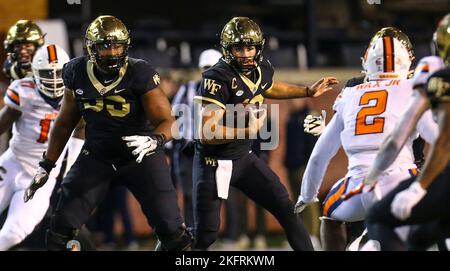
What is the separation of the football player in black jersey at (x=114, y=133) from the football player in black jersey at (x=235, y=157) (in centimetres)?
24

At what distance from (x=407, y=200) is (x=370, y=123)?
37.4 inches

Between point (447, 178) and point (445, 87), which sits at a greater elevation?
point (445, 87)

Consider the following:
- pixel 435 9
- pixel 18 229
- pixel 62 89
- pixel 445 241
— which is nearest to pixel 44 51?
pixel 62 89

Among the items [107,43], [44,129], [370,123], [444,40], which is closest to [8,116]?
[44,129]

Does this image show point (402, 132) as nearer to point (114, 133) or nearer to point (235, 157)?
point (235, 157)

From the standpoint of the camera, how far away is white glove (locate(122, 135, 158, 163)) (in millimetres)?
6215

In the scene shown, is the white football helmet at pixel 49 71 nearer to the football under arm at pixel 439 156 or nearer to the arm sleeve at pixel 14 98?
the arm sleeve at pixel 14 98

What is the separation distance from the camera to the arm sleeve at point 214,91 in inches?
260

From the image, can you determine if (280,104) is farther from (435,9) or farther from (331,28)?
(435,9)

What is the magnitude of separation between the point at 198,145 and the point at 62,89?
1.05 metres

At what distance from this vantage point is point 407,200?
206 inches

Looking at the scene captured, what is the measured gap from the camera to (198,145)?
22.4ft

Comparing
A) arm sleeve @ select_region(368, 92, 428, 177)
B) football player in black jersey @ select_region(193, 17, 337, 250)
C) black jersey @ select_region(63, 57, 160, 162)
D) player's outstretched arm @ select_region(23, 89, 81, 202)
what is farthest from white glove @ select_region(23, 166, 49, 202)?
arm sleeve @ select_region(368, 92, 428, 177)
